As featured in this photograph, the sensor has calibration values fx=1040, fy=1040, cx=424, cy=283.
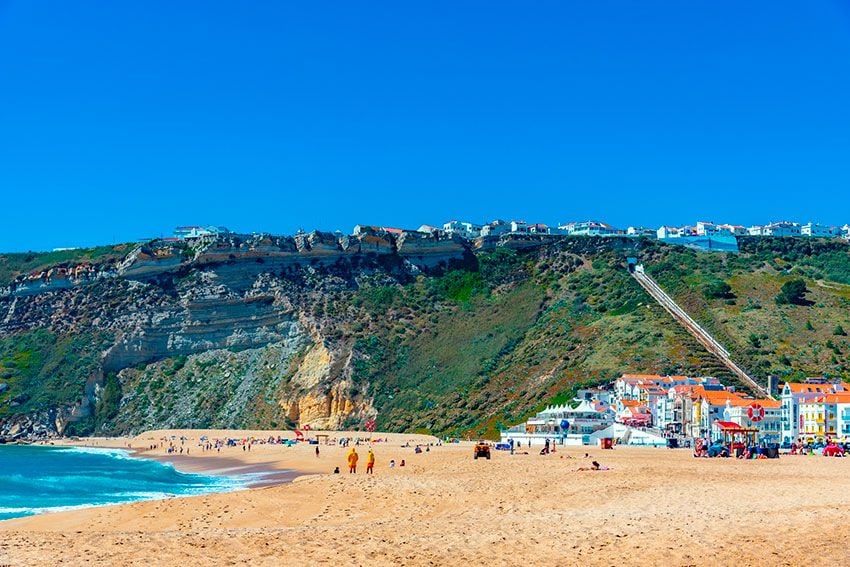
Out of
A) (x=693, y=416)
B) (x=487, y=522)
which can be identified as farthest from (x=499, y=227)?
(x=487, y=522)

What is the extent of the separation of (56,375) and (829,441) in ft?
216

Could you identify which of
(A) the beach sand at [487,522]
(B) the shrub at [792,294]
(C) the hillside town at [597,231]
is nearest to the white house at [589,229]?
(C) the hillside town at [597,231]

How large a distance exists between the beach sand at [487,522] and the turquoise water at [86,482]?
21.7 feet

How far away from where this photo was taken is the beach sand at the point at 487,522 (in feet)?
50.8

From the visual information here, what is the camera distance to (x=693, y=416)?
195 ft

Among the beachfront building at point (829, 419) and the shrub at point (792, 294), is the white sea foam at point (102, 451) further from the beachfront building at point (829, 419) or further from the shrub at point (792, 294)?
the shrub at point (792, 294)

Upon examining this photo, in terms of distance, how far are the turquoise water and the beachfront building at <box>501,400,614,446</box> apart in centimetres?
1989

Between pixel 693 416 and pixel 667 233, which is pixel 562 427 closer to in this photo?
pixel 693 416

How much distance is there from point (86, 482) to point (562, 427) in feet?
87.4

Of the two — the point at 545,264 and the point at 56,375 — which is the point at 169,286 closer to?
the point at 56,375

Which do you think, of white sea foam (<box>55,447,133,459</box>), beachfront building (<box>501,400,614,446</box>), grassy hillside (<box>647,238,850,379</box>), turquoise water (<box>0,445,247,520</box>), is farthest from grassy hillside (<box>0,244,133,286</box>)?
beachfront building (<box>501,400,614,446</box>)

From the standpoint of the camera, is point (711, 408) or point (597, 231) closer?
point (711, 408)

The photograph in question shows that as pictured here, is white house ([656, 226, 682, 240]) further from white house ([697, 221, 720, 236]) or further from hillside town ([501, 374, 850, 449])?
hillside town ([501, 374, 850, 449])

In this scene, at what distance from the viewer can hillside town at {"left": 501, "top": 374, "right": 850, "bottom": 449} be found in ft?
185
